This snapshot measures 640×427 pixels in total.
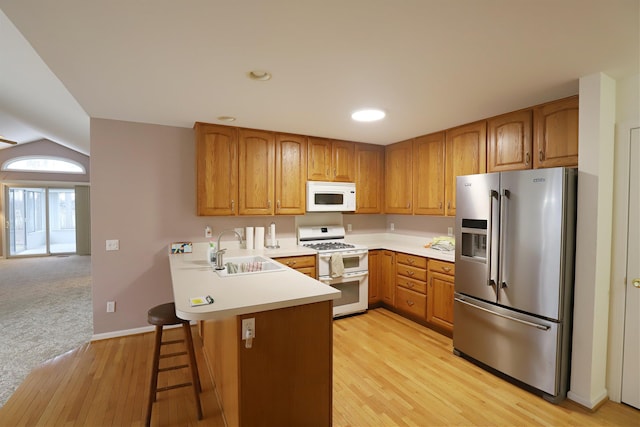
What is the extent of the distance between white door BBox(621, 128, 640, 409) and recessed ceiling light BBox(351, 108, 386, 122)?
187 cm

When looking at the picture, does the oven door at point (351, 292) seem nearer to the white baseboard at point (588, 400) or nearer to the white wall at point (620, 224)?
the white baseboard at point (588, 400)

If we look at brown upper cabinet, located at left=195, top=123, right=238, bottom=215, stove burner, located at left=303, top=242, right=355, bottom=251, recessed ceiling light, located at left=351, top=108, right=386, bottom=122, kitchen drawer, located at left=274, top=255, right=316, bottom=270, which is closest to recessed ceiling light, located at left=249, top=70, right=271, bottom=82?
recessed ceiling light, located at left=351, top=108, right=386, bottom=122

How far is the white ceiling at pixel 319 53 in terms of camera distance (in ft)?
4.72

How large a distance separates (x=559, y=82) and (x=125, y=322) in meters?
4.60

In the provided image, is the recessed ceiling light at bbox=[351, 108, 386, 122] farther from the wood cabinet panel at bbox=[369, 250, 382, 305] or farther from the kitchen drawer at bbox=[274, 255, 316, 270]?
the wood cabinet panel at bbox=[369, 250, 382, 305]

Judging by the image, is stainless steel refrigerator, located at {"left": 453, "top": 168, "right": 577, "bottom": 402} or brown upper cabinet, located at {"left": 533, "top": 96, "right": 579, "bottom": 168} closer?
stainless steel refrigerator, located at {"left": 453, "top": 168, "right": 577, "bottom": 402}

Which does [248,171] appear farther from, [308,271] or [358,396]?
[358,396]

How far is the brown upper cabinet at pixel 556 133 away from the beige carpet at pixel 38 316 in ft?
15.3

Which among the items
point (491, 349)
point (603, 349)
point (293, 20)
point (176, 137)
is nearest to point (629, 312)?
point (603, 349)

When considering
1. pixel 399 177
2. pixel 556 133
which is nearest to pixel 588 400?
pixel 556 133

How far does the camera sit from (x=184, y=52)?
6.02 feet

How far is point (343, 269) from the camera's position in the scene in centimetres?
381

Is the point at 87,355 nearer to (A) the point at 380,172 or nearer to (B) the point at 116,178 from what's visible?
(B) the point at 116,178

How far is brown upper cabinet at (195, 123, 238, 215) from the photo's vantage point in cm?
339
